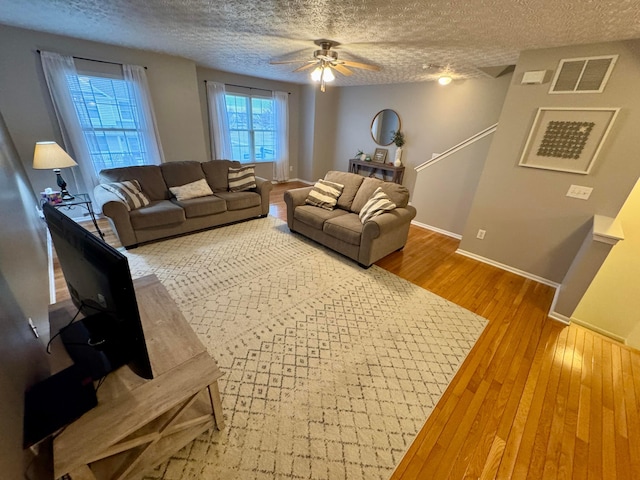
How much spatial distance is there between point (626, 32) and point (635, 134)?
0.79 metres

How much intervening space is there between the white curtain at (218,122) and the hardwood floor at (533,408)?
11.7 ft

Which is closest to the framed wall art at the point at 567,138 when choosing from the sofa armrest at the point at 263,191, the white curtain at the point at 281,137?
the sofa armrest at the point at 263,191

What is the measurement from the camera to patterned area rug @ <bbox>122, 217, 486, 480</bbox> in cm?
127

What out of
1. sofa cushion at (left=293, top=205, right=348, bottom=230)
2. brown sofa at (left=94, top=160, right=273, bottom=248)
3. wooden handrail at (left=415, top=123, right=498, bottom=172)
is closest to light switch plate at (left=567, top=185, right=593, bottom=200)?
wooden handrail at (left=415, top=123, right=498, bottom=172)

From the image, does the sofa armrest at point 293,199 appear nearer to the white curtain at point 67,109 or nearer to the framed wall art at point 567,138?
the framed wall art at point 567,138

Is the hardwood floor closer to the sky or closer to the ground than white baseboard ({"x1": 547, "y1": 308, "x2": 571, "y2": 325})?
closer to the ground

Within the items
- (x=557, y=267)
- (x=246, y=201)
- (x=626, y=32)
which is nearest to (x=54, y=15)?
(x=246, y=201)

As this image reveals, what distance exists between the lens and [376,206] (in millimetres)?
2951

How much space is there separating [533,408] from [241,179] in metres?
4.00

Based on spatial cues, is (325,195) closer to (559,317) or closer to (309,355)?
(309,355)

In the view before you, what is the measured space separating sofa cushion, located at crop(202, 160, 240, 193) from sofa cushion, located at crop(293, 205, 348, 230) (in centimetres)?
133

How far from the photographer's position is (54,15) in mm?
2330

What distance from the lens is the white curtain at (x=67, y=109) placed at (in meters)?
3.00

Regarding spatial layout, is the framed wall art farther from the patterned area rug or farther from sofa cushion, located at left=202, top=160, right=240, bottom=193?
sofa cushion, located at left=202, top=160, right=240, bottom=193
